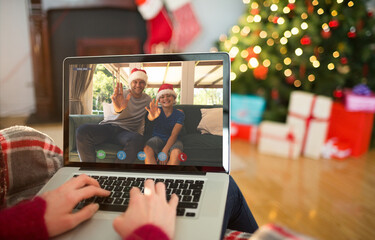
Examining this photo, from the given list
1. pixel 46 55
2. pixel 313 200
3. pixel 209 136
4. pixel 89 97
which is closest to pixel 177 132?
pixel 209 136

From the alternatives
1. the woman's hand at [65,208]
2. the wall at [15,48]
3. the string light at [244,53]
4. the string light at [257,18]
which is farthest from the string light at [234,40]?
the woman's hand at [65,208]

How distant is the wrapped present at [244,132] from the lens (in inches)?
103

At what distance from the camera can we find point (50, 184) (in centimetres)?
65

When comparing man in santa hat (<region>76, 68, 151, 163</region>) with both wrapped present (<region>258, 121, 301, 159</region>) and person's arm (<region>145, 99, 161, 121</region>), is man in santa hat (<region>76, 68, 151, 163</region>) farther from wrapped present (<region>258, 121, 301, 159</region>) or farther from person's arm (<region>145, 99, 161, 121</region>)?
wrapped present (<region>258, 121, 301, 159</region>)

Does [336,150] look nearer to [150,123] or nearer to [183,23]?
[183,23]

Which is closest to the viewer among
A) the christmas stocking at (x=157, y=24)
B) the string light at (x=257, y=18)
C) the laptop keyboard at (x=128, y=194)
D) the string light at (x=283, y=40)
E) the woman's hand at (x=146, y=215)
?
the woman's hand at (x=146, y=215)

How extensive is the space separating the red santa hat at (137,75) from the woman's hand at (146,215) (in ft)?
0.94

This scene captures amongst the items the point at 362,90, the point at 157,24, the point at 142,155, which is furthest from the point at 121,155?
the point at 157,24

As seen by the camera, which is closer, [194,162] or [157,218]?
[157,218]

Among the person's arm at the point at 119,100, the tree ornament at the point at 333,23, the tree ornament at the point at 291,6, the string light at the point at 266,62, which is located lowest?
the person's arm at the point at 119,100

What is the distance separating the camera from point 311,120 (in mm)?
2305

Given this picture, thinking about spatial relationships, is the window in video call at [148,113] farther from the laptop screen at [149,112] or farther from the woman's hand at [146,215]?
the woman's hand at [146,215]

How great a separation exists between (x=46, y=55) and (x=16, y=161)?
8.58ft

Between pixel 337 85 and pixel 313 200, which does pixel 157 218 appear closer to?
pixel 313 200
